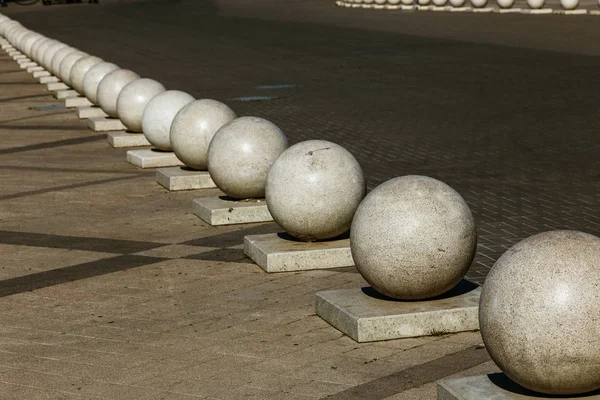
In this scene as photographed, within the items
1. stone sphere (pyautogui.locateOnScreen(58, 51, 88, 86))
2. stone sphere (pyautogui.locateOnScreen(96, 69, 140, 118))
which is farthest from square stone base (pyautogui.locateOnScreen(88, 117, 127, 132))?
stone sphere (pyautogui.locateOnScreen(58, 51, 88, 86))

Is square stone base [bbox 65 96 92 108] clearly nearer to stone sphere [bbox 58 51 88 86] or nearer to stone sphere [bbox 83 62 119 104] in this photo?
stone sphere [bbox 58 51 88 86]

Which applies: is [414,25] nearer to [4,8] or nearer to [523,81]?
[523,81]

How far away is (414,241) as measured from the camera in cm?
786

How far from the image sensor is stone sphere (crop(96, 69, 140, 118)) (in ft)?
63.3

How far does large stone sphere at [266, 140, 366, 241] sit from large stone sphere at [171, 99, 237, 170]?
3598 mm

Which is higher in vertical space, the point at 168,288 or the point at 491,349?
the point at 491,349

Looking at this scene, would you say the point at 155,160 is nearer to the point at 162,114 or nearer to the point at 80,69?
the point at 162,114

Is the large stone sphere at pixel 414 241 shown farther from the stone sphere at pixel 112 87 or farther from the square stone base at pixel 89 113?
the square stone base at pixel 89 113

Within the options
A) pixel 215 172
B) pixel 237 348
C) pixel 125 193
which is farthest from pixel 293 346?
pixel 125 193

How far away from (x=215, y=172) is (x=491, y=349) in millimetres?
6328

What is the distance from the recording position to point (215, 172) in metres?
11.9

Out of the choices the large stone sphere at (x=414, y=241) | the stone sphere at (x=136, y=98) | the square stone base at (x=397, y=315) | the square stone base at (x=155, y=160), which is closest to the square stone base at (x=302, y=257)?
the square stone base at (x=397, y=315)

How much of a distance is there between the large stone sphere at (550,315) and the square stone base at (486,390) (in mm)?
169

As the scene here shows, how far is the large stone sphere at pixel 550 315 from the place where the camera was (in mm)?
5633
